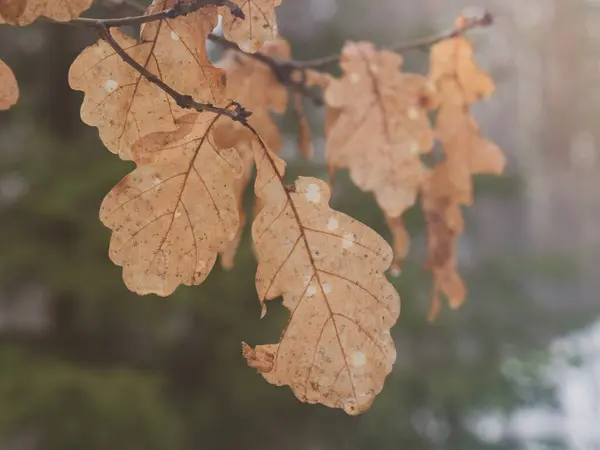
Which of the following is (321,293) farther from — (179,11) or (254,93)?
(254,93)

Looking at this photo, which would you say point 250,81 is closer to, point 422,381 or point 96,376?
point 96,376

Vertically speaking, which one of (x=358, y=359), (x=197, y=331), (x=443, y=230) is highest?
(x=197, y=331)

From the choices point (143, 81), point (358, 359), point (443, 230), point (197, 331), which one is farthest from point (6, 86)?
point (197, 331)

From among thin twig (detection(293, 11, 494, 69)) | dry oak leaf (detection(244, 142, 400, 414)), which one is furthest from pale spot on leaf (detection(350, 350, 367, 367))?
thin twig (detection(293, 11, 494, 69))

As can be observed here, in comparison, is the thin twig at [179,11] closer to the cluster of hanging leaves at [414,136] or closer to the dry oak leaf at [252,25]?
the dry oak leaf at [252,25]

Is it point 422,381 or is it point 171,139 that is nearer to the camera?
point 171,139


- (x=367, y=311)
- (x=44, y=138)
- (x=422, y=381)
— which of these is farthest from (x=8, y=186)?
(x=367, y=311)
